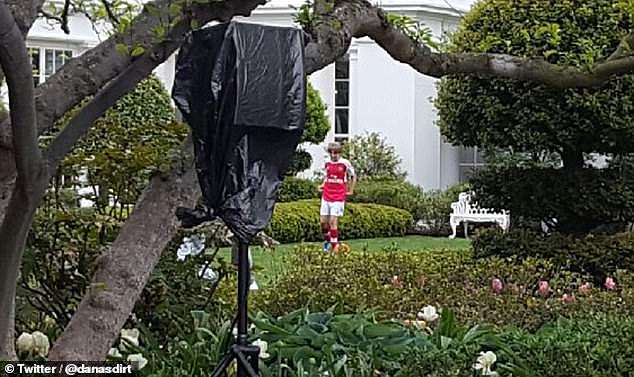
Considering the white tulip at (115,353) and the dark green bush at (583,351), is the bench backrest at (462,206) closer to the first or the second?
the dark green bush at (583,351)

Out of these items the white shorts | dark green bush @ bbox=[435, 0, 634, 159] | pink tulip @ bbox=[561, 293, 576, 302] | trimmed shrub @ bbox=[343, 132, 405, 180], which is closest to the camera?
pink tulip @ bbox=[561, 293, 576, 302]

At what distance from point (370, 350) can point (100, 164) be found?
63.0 inches

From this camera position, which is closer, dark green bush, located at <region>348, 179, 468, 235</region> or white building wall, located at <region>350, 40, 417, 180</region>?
dark green bush, located at <region>348, 179, 468, 235</region>

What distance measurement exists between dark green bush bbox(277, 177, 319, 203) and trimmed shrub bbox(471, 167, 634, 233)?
26.2 ft

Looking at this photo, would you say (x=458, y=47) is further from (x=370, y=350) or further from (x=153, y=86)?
(x=153, y=86)

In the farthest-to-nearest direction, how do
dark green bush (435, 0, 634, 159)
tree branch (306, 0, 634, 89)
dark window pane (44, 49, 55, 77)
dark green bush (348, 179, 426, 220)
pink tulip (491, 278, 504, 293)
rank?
dark window pane (44, 49, 55, 77), dark green bush (348, 179, 426, 220), dark green bush (435, 0, 634, 159), pink tulip (491, 278, 504, 293), tree branch (306, 0, 634, 89)

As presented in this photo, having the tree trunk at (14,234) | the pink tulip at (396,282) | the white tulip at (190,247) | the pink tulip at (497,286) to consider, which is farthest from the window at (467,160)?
the tree trunk at (14,234)

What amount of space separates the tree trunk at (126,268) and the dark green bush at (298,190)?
14.0m

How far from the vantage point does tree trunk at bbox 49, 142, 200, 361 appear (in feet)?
12.8

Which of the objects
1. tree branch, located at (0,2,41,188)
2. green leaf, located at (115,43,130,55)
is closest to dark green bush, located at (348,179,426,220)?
green leaf, located at (115,43,130,55)

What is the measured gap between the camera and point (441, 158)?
20.2m

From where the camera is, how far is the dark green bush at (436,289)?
6.62 metres

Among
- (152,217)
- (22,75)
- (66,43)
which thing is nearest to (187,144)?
(152,217)

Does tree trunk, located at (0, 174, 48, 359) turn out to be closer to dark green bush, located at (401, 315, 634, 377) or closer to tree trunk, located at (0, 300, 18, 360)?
tree trunk, located at (0, 300, 18, 360)
